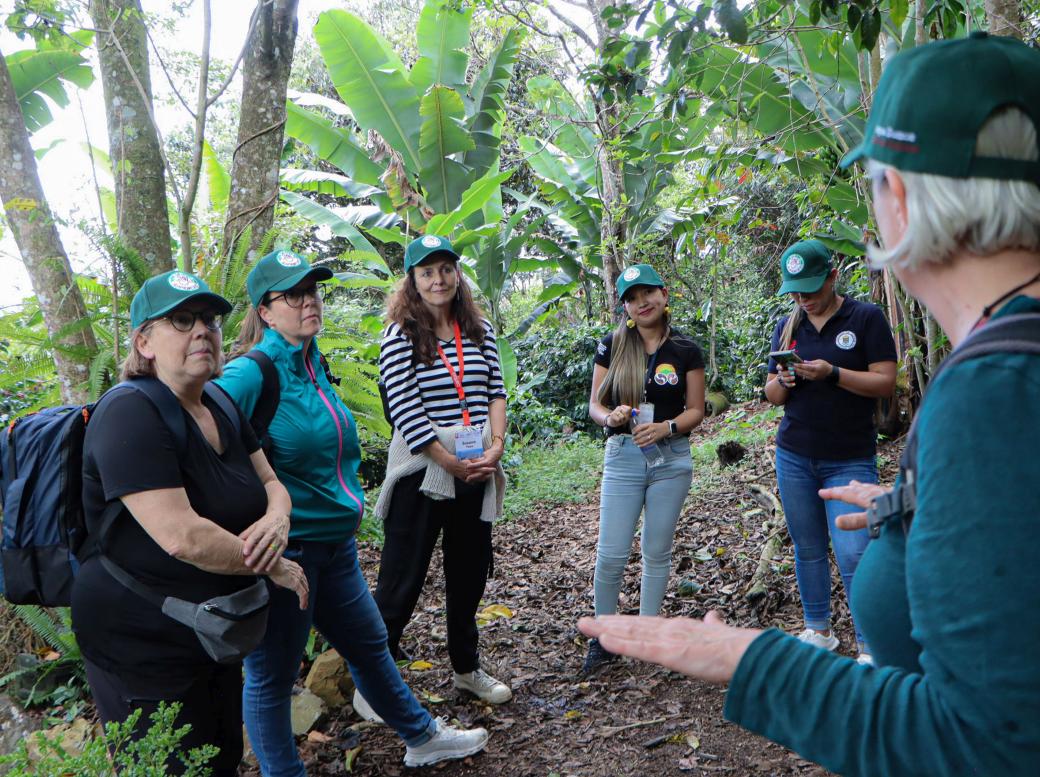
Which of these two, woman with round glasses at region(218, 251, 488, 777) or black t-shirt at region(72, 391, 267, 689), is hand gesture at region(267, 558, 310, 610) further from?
black t-shirt at region(72, 391, 267, 689)

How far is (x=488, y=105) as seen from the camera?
9727 millimetres

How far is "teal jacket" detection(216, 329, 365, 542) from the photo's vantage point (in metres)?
3.08

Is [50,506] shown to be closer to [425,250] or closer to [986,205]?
[425,250]

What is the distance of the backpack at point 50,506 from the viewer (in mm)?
2391

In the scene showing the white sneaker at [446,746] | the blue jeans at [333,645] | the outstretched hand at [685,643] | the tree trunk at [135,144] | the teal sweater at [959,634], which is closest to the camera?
the teal sweater at [959,634]

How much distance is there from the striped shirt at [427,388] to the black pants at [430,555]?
0.88ft

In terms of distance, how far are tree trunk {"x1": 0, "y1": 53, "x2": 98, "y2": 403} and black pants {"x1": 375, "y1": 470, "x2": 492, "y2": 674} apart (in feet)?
6.67

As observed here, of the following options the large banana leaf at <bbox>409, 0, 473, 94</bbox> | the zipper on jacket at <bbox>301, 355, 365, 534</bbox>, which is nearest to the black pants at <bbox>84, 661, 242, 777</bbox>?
the zipper on jacket at <bbox>301, 355, 365, 534</bbox>

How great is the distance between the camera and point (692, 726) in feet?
12.5

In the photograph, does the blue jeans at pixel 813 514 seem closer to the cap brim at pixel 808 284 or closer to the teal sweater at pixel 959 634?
the cap brim at pixel 808 284

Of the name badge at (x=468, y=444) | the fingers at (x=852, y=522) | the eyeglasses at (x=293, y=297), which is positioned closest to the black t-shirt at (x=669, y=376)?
the name badge at (x=468, y=444)

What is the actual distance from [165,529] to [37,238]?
2684mm

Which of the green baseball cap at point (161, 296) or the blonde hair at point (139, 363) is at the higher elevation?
the green baseball cap at point (161, 296)

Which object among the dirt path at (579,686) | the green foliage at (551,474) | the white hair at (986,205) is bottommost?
the green foliage at (551,474)
